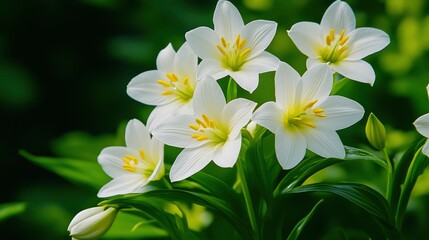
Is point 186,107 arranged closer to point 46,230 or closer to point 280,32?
point 280,32

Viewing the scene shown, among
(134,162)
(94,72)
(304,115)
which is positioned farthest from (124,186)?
(94,72)

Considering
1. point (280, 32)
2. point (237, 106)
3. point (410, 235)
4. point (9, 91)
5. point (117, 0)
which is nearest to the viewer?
point (237, 106)

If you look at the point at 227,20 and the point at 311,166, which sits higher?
the point at 227,20

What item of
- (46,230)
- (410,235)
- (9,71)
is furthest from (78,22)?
(410,235)

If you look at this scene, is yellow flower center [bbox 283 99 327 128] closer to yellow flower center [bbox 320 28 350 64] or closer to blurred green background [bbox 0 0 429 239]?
yellow flower center [bbox 320 28 350 64]

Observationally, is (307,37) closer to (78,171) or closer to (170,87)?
(170,87)

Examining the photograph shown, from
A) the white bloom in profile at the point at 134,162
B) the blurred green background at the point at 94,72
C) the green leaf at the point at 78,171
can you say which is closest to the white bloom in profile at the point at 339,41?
the white bloom in profile at the point at 134,162
